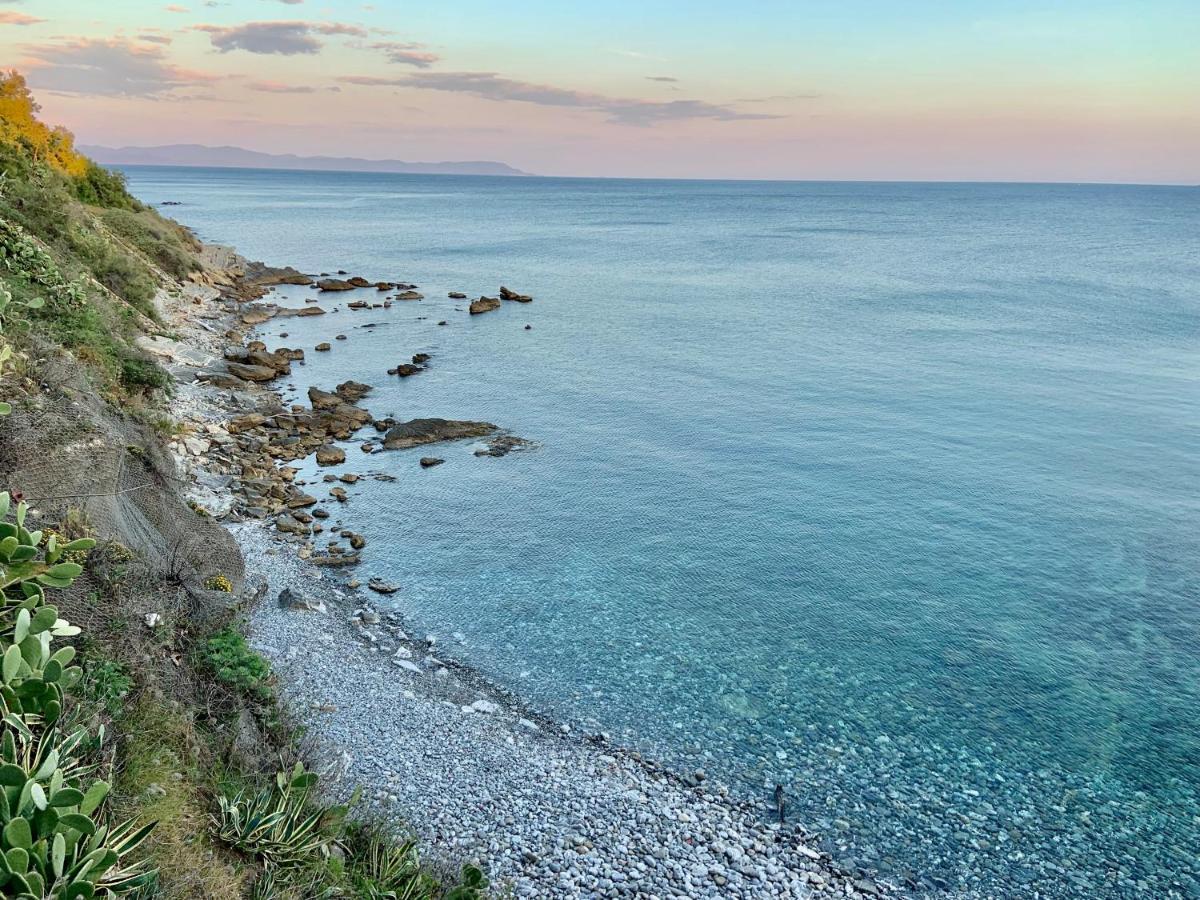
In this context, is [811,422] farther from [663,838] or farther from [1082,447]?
[663,838]

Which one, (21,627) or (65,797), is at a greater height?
(21,627)

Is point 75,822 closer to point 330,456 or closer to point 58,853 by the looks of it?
point 58,853

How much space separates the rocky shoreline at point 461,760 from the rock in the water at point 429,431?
6566 mm

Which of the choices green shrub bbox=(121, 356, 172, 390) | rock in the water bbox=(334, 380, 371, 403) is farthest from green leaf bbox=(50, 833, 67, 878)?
rock in the water bbox=(334, 380, 371, 403)

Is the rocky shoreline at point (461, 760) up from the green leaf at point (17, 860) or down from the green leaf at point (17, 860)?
down

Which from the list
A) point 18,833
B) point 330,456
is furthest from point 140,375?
point 18,833

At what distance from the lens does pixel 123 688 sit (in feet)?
36.2

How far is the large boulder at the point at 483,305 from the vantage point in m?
71.1

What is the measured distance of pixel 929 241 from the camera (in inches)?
5246

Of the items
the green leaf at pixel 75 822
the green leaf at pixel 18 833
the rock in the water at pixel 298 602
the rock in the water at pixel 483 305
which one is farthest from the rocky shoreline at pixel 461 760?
the rock in the water at pixel 483 305

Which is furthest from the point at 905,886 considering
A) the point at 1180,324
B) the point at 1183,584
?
the point at 1180,324

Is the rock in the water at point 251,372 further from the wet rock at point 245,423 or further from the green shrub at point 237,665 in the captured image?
the green shrub at point 237,665

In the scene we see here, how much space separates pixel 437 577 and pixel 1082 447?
30.7m

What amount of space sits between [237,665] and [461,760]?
5.18 m
